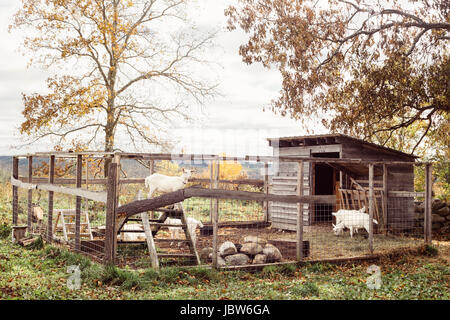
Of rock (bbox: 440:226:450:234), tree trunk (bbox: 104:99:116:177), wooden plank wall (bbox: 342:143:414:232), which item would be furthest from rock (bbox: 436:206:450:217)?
tree trunk (bbox: 104:99:116:177)

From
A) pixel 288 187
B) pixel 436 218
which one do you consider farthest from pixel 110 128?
pixel 436 218

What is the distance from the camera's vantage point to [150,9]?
2050 centimetres

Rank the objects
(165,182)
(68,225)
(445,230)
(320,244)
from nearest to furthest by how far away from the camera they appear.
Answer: (165,182) < (320,244) < (68,225) < (445,230)

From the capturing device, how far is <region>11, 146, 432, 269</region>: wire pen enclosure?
8.35m

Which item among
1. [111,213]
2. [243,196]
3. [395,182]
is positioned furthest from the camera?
[395,182]

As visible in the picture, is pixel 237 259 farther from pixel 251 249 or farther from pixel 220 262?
pixel 251 249

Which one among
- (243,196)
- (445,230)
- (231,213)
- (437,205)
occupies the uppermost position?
(243,196)

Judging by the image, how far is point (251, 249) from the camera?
364 inches

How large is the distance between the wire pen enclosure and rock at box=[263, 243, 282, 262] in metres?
A: 0.02

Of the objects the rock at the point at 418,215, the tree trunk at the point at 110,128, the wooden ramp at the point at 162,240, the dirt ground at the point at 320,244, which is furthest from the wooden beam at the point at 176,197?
the tree trunk at the point at 110,128

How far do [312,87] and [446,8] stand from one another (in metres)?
5.32

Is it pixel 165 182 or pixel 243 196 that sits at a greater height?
pixel 165 182

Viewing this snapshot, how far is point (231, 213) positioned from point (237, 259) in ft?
16.5

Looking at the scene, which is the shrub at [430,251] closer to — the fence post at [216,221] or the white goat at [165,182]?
the fence post at [216,221]
